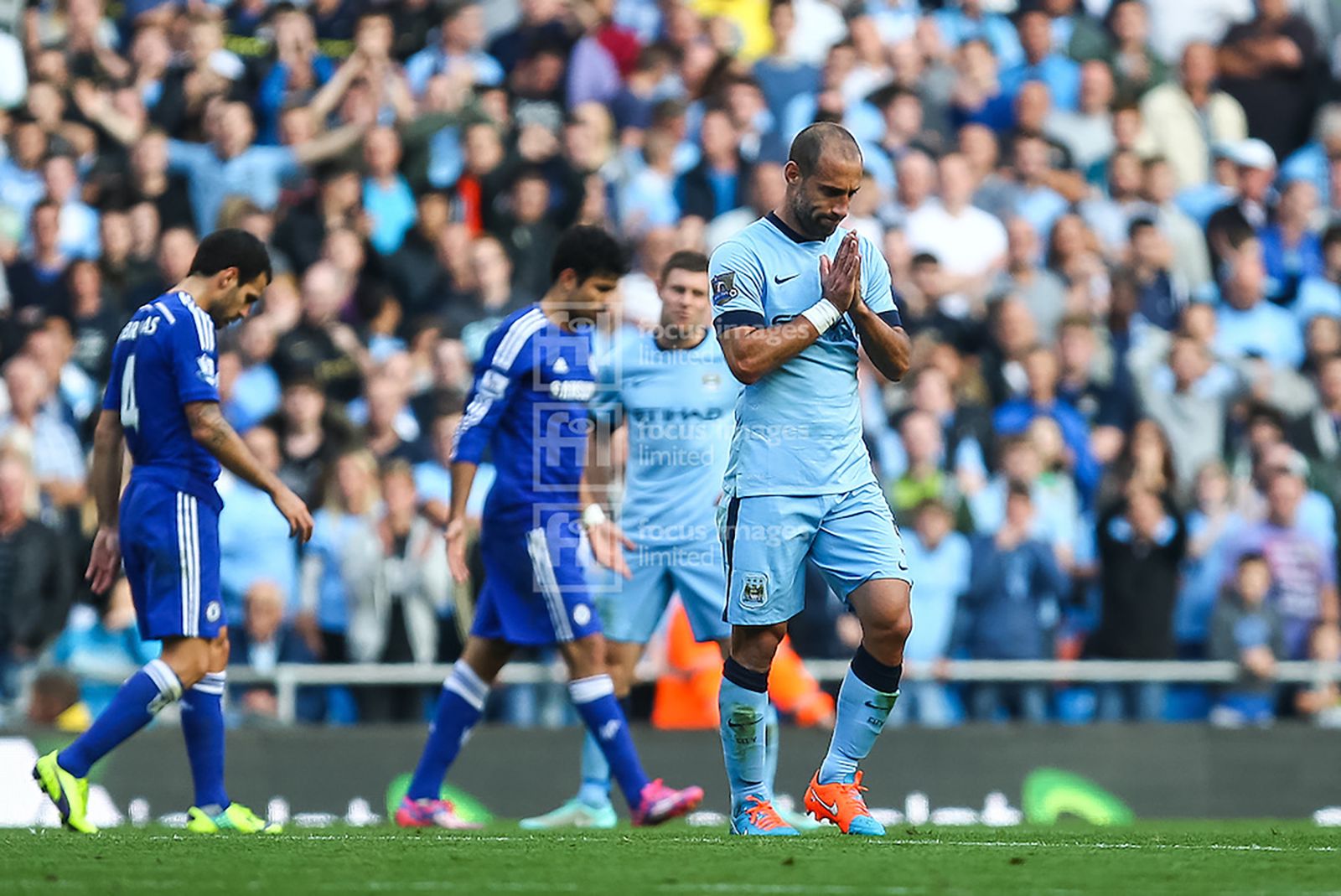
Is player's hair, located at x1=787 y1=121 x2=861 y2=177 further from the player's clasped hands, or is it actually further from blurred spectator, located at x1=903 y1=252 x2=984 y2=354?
blurred spectator, located at x1=903 y1=252 x2=984 y2=354

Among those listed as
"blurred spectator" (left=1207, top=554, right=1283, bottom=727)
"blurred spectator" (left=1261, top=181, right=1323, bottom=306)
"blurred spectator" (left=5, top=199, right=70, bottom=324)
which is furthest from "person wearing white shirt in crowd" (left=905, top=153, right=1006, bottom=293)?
"blurred spectator" (left=5, top=199, right=70, bottom=324)

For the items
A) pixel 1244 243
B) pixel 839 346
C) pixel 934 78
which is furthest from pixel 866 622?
pixel 934 78

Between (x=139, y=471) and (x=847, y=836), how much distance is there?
3.44m

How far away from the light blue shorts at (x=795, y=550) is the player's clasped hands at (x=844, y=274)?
780mm

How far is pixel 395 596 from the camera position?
13250 mm

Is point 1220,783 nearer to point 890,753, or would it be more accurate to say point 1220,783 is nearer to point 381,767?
point 890,753

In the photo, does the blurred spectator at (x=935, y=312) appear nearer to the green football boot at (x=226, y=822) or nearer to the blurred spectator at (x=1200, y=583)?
the blurred spectator at (x=1200, y=583)

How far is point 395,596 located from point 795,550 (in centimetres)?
562

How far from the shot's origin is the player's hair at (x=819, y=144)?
26.2ft

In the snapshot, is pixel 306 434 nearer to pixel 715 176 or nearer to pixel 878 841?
pixel 715 176

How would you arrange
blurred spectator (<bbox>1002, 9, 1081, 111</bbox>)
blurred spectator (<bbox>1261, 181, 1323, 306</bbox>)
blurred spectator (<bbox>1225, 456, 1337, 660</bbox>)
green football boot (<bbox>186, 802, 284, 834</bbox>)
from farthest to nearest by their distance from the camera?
1. blurred spectator (<bbox>1002, 9, 1081, 111</bbox>)
2. blurred spectator (<bbox>1261, 181, 1323, 306</bbox>)
3. blurred spectator (<bbox>1225, 456, 1337, 660</bbox>)
4. green football boot (<bbox>186, 802, 284, 834</bbox>)

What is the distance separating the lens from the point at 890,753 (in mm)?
12898

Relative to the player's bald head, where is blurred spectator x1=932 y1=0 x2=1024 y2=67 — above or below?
above

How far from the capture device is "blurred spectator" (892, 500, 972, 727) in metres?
Answer: 13.5
